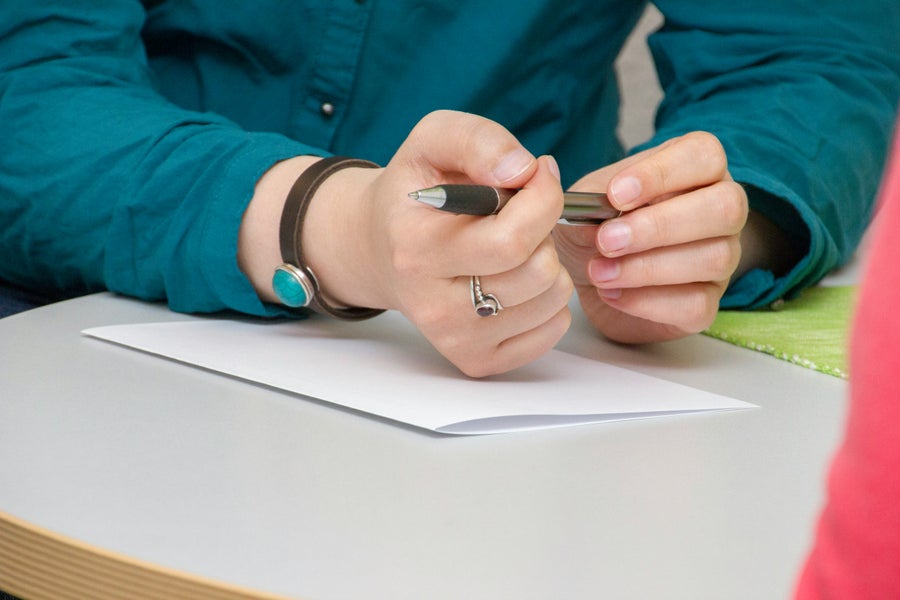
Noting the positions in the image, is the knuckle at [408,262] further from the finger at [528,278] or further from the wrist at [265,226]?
the wrist at [265,226]

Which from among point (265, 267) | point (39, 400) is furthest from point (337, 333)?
A: point (39, 400)

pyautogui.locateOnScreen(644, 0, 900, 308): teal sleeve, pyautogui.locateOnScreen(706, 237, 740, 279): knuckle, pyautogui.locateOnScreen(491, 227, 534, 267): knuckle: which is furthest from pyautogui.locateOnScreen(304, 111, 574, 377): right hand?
pyautogui.locateOnScreen(644, 0, 900, 308): teal sleeve

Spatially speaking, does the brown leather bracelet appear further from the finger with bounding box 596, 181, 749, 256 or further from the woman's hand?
the finger with bounding box 596, 181, 749, 256

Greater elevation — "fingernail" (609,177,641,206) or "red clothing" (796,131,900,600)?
"red clothing" (796,131,900,600)

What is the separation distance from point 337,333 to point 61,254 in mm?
261

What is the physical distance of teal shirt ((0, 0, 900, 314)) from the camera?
72cm

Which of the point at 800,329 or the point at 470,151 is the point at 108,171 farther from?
the point at 800,329

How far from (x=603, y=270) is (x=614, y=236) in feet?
0.12

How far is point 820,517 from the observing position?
8.2 inches

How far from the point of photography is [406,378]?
561 mm

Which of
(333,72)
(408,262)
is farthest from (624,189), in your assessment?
(333,72)

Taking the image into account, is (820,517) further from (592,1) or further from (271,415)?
(592,1)

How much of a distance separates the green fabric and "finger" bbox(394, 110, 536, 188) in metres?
0.23

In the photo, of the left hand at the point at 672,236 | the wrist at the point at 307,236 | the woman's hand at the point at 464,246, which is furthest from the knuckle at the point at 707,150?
the wrist at the point at 307,236
